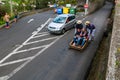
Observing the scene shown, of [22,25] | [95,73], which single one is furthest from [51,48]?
[22,25]

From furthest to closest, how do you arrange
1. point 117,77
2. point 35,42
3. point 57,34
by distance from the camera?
point 57,34 < point 35,42 < point 117,77

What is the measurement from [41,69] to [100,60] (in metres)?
4.81

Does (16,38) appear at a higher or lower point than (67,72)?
higher

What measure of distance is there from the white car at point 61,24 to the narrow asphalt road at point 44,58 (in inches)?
25.9

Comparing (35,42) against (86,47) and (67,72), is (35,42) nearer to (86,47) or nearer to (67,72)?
(86,47)

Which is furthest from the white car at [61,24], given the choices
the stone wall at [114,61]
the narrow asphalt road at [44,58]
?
the stone wall at [114,61]

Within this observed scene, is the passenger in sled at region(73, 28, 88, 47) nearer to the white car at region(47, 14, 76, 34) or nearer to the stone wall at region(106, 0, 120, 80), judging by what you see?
the stone wall at region(106, 0, 120, 80)

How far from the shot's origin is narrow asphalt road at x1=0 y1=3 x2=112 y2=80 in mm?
11394

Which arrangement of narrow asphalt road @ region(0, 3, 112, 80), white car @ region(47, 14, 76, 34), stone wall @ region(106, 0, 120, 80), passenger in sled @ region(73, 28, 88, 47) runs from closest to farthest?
stone wall @ region(106, 0, 120, 80), narrow asphalt road @ region(0, 3, 112, 80), passenger in sled @ region(73, 28, 88, 47), white car @ region(47, 14, 76, 34)

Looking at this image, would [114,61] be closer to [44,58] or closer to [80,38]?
[44,58]

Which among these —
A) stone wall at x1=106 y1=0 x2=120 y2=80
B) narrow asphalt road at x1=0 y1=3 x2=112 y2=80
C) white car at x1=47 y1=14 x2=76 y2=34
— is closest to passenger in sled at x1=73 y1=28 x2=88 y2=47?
narrow asphalt road at x1=0 y1=3 x2=112 y2=80

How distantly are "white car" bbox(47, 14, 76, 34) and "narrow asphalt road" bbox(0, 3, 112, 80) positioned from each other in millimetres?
658

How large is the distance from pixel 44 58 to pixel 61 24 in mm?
7332

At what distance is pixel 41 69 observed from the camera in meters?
12.0
